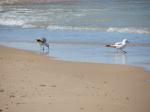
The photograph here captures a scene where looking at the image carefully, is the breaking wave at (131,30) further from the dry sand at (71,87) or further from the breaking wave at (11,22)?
the dry sand at (71,87)

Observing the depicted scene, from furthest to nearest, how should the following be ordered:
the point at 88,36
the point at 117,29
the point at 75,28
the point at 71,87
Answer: the point at 75,28
the point at 117,29
the point at 88,36
the point at 71,87

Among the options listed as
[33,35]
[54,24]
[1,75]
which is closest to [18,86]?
[1,75]

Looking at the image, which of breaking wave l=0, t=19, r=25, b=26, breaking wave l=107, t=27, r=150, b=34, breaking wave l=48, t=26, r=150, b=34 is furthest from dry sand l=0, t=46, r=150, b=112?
breaking wave l=0, t=19, r=25, b=26

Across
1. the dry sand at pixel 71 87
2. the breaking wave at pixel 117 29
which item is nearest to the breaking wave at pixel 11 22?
the breaking wave at pixel 117 29

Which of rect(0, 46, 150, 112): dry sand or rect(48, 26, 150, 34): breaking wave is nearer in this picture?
rect(0, 46, 150, 112): dry sand

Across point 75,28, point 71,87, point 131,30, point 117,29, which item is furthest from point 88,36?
point 71,87

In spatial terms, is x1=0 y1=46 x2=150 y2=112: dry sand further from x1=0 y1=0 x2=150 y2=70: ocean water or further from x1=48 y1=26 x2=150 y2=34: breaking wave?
x1=48 y1=26 x2=150 y2=34: breaking wave

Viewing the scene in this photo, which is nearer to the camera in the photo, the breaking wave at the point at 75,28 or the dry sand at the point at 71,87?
the dry sand at the point at 71,87

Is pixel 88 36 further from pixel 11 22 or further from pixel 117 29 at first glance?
pixel 11 22

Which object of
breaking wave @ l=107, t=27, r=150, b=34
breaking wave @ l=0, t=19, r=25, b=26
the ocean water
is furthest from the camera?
breaking wave @ l=0, t=19, r=25, b=26

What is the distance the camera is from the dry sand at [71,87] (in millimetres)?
7449

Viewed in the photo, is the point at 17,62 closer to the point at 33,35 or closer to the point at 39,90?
the point at 39,90

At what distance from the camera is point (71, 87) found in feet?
28.5

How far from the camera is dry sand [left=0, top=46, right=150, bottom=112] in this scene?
7.45m
